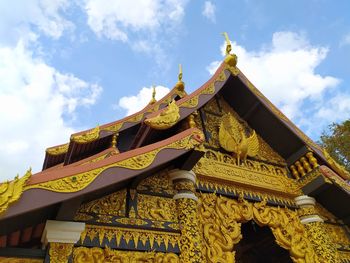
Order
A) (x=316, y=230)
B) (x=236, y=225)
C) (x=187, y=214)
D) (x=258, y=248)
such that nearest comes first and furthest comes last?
(x=187, y=214)
(x=236, y=225)
(x=316, y=230)
(x=258, y=248)

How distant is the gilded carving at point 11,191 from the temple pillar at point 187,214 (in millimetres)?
2029

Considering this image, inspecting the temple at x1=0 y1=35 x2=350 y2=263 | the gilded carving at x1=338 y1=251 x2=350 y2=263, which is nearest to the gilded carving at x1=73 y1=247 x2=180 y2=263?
the temple at x1=0 y1=35 x2=350 y2=263

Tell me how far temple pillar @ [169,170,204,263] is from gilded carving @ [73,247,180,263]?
206mm

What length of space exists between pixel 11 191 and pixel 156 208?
6.27 ft

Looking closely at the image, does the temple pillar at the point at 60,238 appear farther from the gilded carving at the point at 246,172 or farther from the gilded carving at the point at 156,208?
the gilded carving at the point at 246,172

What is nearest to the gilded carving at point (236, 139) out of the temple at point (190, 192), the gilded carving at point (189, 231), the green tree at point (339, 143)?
the temple at point (190, 192)

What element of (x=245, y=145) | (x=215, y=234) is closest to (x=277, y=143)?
(x=245, y=145)

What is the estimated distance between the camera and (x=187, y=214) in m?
4.12

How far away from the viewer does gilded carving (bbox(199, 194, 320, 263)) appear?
4.27 meters

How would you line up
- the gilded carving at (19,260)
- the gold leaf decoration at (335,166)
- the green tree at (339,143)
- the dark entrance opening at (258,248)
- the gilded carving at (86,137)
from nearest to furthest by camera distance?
the gilded carving at (19,260) < the gilded carving at (86,137) < the gold leaf decoration at (335,166) < the dark entrance opening at (258,248) < the green tree at (339,143)

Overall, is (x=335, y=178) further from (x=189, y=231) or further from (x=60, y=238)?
(x=60, y=238)

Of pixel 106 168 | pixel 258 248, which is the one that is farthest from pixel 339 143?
pixel 106 168

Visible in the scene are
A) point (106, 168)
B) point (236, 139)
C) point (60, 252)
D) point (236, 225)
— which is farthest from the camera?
point (236, 139)

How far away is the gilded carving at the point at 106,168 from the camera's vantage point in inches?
117
